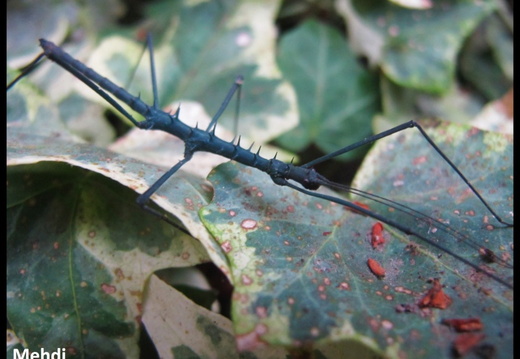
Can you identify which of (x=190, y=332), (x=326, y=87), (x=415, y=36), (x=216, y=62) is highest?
(x=415, y=36)

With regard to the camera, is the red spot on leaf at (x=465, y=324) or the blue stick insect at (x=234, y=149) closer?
the red spot on leaf at (x=465, y=324)

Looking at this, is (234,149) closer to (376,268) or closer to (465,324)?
(376,268)

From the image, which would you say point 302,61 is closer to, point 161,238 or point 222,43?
point 222,43

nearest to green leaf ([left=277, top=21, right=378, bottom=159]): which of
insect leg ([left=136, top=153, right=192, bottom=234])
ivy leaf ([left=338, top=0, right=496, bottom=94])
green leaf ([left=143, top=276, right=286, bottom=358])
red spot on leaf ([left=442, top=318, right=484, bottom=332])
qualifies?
ivy leaf ([left=338, top=0, right=496, bottom=94])

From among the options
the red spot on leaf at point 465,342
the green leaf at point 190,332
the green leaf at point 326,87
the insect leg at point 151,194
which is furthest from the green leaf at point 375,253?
the green leaf at point 326,87

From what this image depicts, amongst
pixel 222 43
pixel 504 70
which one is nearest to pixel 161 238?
pixel 222 43

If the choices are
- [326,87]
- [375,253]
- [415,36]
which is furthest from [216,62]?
[375,253]

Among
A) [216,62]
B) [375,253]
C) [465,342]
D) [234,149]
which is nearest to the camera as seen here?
[465,342]

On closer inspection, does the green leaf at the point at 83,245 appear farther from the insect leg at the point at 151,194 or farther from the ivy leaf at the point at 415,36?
the ivy leaf at the point at 415,36
